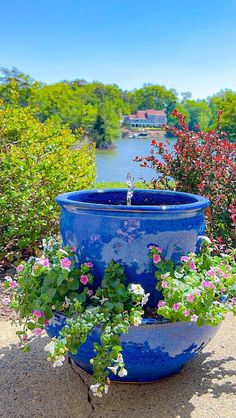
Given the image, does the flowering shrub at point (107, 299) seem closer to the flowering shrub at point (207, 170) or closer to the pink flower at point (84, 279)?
the pink flower at point (84, 279)

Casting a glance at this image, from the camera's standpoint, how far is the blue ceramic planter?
6.68 feet

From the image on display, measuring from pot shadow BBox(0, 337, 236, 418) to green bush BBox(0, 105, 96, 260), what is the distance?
1725 mm

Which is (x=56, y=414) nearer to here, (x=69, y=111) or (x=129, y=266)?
(x=129, y=266)

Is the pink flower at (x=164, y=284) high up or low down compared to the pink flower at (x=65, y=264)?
down

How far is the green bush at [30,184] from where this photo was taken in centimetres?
409

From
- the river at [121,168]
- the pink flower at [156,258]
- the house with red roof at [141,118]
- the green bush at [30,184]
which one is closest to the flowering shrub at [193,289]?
the pink flower at [156,258]

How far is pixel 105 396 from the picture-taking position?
220cm

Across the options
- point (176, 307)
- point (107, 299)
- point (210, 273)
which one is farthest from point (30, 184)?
point (176, 307)

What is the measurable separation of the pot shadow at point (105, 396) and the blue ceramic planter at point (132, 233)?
18.6 inches

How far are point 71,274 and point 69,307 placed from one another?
0.16 metres

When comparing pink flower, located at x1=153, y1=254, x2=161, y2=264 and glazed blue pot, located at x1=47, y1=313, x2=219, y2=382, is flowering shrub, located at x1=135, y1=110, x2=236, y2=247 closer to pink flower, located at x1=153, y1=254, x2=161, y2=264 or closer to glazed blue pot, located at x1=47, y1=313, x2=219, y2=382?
glazed blue pot, located at x1=47, y1=313, x2=219, y2=382

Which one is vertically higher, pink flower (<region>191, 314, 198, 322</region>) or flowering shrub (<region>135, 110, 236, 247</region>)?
flowering shrub (<region>135, 110, 236, 247</region>)

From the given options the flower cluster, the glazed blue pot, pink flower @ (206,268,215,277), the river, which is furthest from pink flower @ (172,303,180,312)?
the river

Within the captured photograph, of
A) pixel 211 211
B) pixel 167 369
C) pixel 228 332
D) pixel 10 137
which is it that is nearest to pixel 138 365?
pixel 167 369
